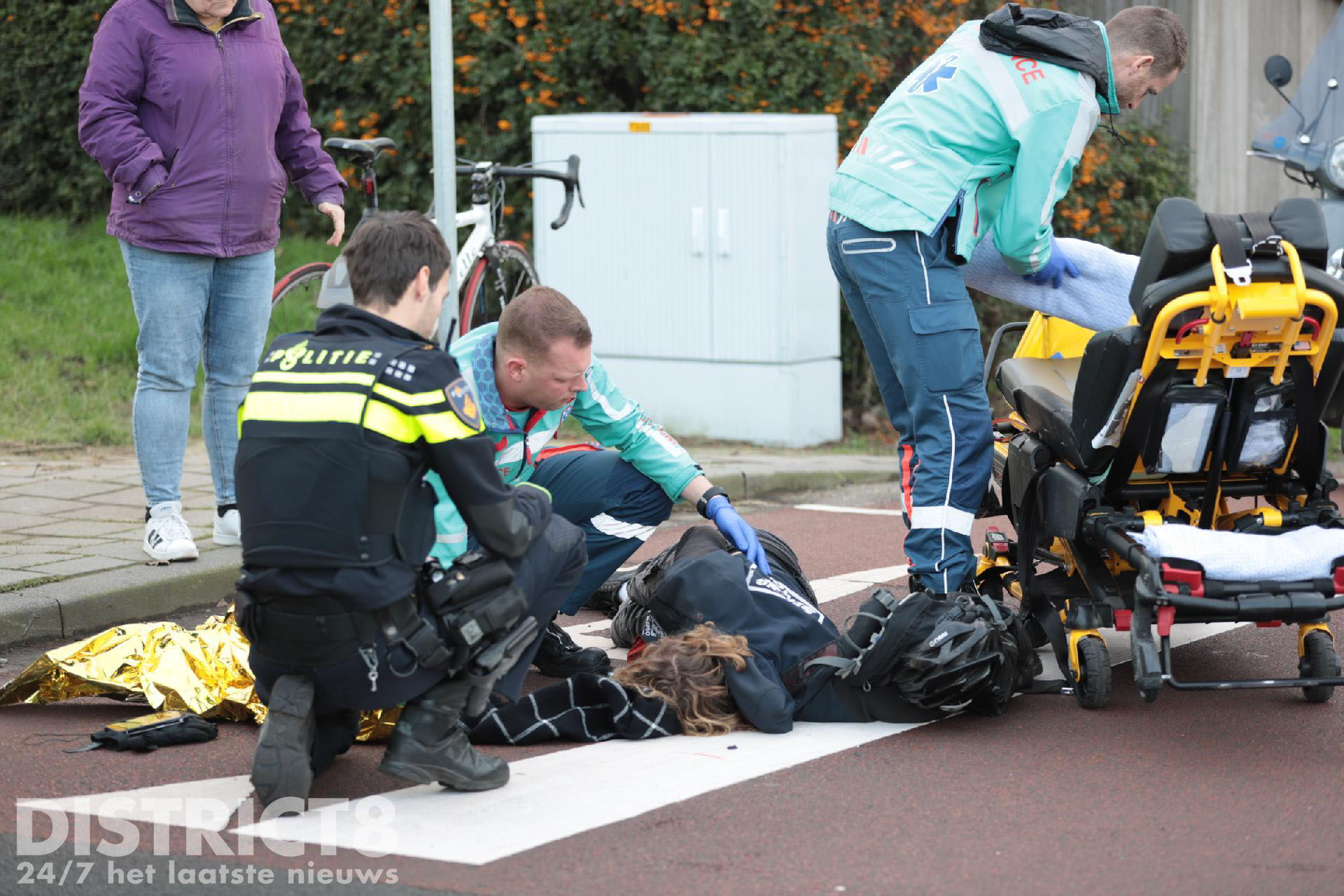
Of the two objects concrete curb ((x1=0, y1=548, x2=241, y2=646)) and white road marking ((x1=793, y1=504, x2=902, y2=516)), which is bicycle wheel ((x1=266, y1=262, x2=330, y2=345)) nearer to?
concrete curb ((x1=0, y1=548, x2=241, y2=646))

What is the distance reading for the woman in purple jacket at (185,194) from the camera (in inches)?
232

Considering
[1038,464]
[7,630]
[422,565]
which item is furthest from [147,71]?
[1038,464]

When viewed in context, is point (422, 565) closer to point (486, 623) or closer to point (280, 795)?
point (486, 623)

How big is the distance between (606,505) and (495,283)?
14.1 ft

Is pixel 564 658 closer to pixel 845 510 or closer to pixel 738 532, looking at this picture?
pixel 738 532

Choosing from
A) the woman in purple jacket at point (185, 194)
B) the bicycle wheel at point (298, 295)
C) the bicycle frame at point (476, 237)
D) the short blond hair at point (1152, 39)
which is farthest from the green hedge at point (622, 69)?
the short blond hair at point (1152, 39)

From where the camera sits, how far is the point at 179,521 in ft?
19.8

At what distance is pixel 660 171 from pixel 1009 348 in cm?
332

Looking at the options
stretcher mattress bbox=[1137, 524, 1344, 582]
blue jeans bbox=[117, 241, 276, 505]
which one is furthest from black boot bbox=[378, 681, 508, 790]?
blue jeans bbox=[117, 241, 276, 505]

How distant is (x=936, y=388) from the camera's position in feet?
16.5

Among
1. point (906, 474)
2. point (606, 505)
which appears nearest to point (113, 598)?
point (606, 505)

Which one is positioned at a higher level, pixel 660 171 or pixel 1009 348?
pixel 660 171

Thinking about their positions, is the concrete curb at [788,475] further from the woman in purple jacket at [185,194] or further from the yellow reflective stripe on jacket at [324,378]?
the yellow reflective stripe on jacket at [324,378]

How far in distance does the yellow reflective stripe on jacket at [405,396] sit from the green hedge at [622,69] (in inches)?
258
